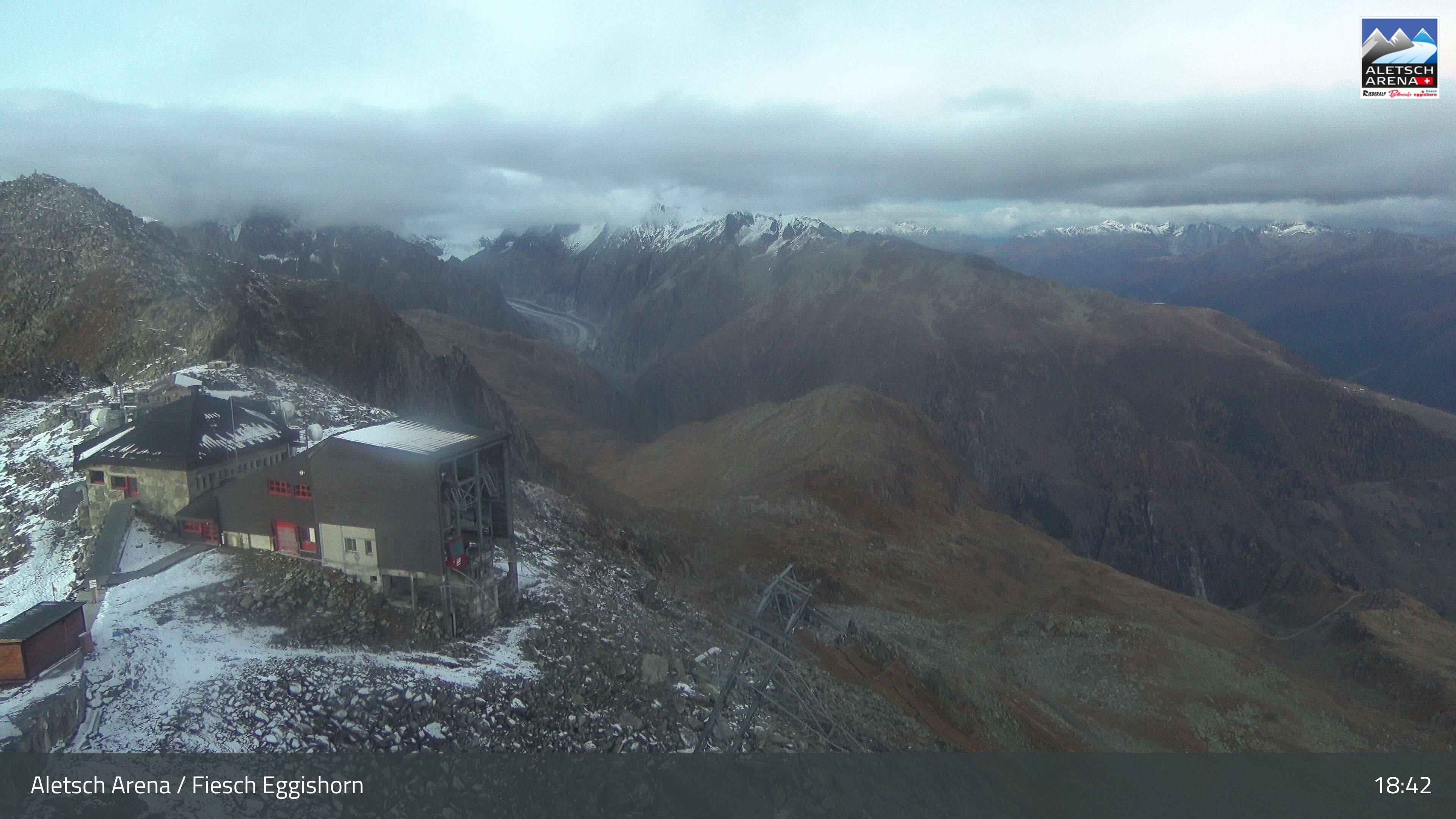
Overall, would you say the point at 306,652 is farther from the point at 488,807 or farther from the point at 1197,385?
the point at 1197,385

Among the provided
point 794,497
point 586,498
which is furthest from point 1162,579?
point 586,498

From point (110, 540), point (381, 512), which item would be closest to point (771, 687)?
point (381, 512)

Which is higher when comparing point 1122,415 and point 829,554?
point 829,554

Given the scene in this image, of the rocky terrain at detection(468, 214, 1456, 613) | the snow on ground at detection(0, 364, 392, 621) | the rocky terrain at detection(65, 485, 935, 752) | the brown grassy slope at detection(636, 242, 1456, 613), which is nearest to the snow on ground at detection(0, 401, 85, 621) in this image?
the snow on ground at detection(0, 364, 392, 621)

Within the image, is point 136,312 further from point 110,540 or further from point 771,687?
point 771,687

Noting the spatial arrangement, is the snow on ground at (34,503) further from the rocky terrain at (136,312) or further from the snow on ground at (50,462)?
the rocky terrain at (136,312)
